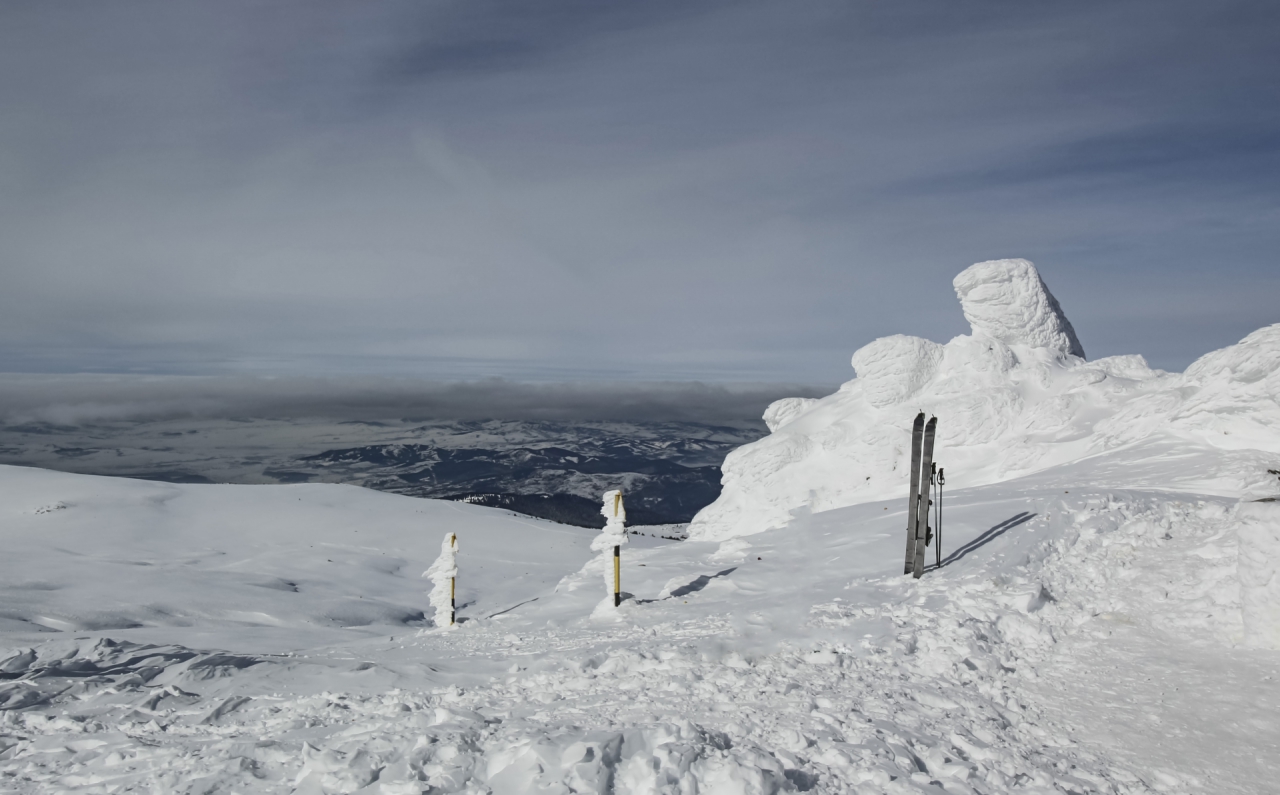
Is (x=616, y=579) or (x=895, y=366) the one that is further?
(x=895, y=366)

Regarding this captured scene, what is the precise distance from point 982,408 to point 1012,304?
23.7 ft

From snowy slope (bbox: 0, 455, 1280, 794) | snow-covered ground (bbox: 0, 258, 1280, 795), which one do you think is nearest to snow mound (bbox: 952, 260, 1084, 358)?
snow-covered ground (bbox: 0, 258, 1280, 795)

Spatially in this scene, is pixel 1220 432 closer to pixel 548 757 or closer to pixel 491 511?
pixel 548 757

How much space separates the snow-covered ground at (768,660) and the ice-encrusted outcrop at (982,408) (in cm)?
46

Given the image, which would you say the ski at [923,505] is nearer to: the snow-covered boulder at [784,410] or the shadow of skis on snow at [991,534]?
the shadow of skis on snow at [991,534]

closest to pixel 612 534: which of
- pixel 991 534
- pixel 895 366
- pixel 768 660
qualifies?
pixel 768 660

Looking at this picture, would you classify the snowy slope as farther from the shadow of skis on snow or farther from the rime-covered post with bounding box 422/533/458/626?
the rime-covered post with bounding box 422/533/458/626

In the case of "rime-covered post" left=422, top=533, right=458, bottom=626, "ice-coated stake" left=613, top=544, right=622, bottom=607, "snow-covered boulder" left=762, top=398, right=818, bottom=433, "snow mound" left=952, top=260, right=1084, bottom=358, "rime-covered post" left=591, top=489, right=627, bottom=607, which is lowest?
"rime-covered post" left=422, top=533, right=458, bottom=626

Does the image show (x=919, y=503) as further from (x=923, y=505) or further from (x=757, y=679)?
(x=757, y=679)

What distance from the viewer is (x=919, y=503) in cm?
1628

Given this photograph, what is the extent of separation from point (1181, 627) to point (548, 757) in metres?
10.9

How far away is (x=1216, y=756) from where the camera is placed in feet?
27.9

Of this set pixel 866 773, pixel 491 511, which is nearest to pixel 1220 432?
pixel 866 773

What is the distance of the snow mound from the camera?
39.3m
